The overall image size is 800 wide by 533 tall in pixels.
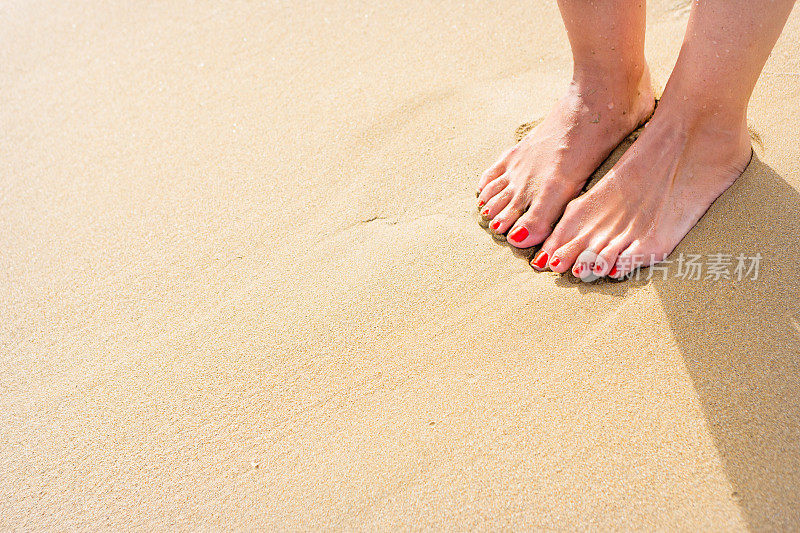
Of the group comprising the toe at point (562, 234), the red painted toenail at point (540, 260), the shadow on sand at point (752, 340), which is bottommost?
the shadow on sand at point (752, 340)

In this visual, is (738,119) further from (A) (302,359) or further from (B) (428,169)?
(A) (302,359)

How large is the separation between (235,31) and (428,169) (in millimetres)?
1089

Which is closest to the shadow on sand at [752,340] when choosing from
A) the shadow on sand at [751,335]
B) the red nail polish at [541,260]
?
the shadow on sand at [751,335]

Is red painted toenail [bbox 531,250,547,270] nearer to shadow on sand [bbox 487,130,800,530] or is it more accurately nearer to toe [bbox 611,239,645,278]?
shadow on sand [bbox 487,130,800,530]

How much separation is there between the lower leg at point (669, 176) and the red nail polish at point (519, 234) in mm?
57

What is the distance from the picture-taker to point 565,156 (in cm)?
167

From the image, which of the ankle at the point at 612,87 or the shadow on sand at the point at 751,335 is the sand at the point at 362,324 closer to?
the shadow on sand at the point at 751,335

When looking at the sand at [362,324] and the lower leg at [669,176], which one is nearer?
the sand at [362,324]

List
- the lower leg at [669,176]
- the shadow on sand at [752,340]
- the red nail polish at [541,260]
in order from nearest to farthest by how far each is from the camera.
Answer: the shadow on sand at [752,340] → the lower leg at [669,176] → the red nail polish at [541,260]

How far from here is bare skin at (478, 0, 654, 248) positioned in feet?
5.23

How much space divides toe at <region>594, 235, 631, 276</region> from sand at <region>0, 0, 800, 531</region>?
4 cm

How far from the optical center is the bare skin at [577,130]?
1.59 meters

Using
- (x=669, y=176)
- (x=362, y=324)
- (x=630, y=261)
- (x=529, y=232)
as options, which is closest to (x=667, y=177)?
(x=669, y=176)

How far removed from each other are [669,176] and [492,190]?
42cm
